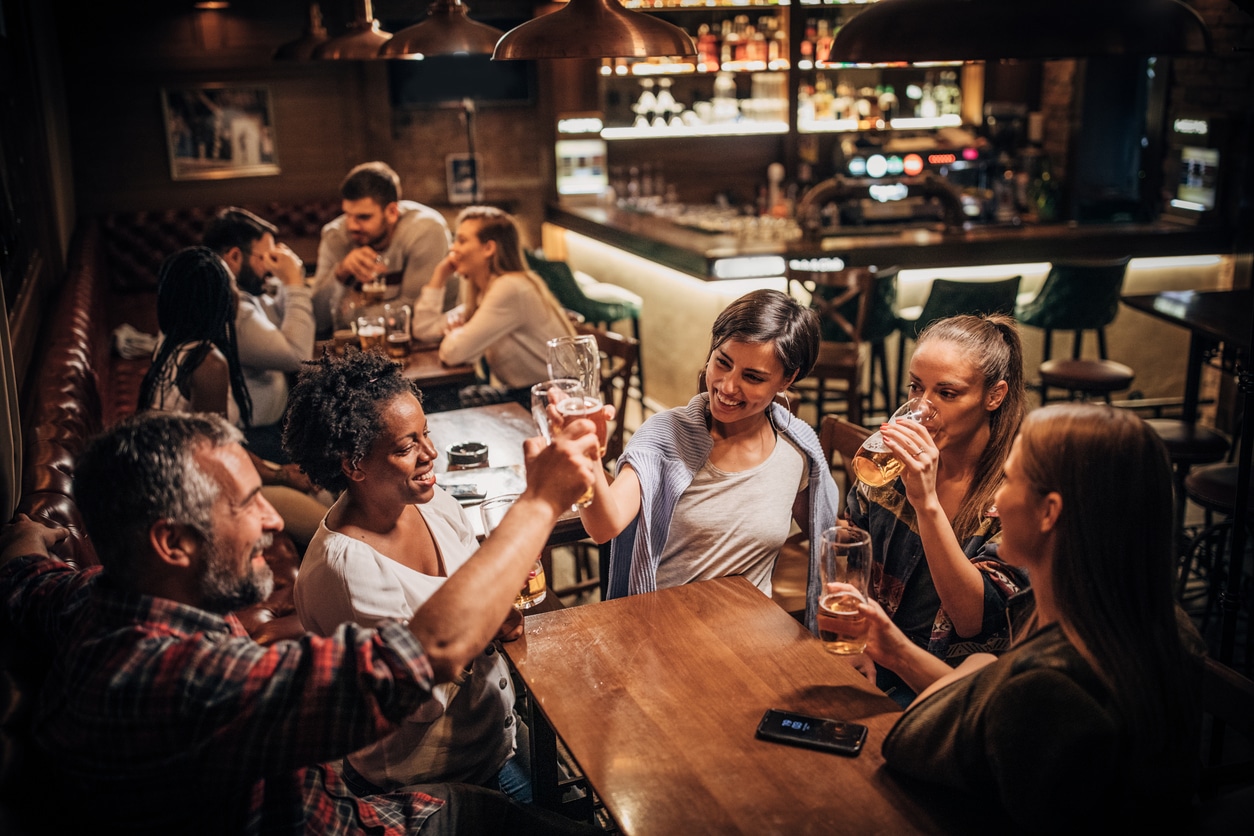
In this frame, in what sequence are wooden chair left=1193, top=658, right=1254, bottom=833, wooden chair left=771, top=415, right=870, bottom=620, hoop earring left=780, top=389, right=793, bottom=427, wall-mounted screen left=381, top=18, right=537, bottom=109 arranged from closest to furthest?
wooden chair left=1193, top=658, right=1254, bottom=833 → hoop earring left=780, top=389, right=793, bottom=427 → wooden chair left=771, top=415, right=870, bottom=620 → wall-mounted screen left=381, top=18, right=537, bottom=109

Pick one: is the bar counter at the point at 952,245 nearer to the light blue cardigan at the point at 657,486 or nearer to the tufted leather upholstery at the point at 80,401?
the tufted leather upholstery at the point at 80,401

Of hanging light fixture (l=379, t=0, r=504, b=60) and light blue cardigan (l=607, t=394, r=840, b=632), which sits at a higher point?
hanging light fixture (l=379, t=0, r=504, b=60)

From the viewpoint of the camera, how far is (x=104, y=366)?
4770 mm

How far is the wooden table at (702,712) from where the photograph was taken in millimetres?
1447

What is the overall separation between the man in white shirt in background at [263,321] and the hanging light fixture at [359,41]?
822mm

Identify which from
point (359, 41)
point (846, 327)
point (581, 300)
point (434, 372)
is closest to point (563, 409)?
point (434, 372)

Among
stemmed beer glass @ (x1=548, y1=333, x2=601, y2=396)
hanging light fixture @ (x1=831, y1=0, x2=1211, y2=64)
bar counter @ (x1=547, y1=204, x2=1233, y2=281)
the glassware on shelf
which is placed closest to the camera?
hanging light fixture @ (x1=831, y1=0, x2=1211, y2=64)

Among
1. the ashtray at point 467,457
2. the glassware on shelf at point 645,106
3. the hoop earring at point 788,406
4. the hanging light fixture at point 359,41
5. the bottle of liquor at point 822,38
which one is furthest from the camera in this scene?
the glassware on shelf at point 645,106

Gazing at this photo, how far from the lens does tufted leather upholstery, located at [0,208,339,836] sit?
1424 mm

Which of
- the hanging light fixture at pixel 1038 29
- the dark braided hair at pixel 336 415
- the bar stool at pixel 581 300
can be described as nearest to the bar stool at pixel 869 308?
the bar stool at pixel 581 300

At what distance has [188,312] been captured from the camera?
3500 mm

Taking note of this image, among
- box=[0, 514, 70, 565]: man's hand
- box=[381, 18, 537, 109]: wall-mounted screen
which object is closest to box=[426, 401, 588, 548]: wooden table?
box=[0, 514, 70, 565]: man's hand

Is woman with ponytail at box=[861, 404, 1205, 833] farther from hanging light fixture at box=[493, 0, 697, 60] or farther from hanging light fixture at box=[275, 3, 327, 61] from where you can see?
hanging light fixture at box=[275, 3, 327, 61]

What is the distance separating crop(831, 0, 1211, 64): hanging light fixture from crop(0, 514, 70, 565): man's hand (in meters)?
1.76
